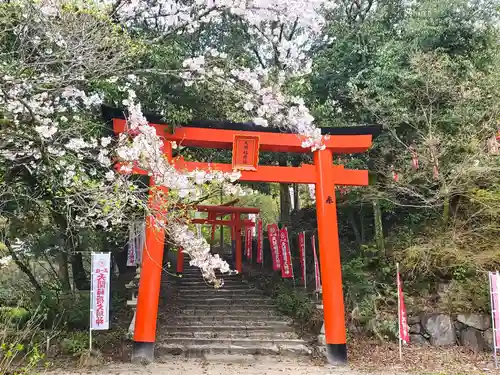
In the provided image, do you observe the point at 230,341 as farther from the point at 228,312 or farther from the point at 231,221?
the point at 231,221

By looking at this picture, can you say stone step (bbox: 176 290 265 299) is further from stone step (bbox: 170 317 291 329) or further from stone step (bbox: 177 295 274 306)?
stone step (bbox: 170 317 291 329)

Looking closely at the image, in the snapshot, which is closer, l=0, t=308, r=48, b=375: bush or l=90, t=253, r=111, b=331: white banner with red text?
l=0, t=308, r=48, b=375: bush

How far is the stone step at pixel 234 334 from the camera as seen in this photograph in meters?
9.45

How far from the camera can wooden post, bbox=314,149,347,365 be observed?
8.04 meters

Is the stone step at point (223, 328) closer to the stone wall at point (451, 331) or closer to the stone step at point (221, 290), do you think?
the stone wall at point (451, 331)

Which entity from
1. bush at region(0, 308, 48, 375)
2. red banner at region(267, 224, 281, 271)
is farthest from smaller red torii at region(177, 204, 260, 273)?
bush at region(0, 308, 48, 375)

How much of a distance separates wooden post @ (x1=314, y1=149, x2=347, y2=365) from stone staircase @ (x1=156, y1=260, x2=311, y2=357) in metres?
0.94

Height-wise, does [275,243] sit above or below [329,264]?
above

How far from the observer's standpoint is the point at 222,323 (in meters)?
10.4

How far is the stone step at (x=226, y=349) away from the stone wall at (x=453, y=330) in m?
2.31

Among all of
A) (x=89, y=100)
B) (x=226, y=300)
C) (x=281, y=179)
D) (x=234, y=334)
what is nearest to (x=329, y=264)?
(x=281, y=179)

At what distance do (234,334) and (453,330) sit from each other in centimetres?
441

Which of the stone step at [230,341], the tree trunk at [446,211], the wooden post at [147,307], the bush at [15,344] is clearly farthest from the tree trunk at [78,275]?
the tree trunk at [446,211]

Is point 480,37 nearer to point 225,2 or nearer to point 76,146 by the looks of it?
point 225,2
